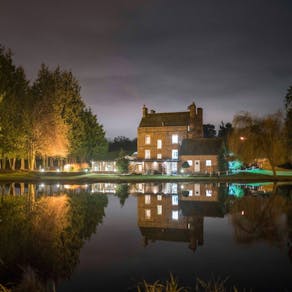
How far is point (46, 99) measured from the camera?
4806cm

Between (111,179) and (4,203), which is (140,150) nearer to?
(111,179)

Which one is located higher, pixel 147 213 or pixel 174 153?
pixel 174 153

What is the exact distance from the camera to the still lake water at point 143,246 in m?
7.77

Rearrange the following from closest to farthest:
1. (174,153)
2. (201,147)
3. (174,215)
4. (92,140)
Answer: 1. (174,215)
2. (201,147)
3. (174,153)
4. (92,140)

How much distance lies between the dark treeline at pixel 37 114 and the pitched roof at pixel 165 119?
11.8 m

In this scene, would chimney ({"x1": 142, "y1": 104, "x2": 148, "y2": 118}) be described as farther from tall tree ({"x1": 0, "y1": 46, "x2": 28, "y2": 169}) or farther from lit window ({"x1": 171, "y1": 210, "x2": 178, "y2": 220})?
lit window ({"x1": 171, "y1": 210, "x2": 178, "y2": 220})

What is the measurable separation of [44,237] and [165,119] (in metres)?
48.3

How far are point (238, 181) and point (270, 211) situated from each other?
24.0 meters

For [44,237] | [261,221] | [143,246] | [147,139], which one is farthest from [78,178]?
[143,246]

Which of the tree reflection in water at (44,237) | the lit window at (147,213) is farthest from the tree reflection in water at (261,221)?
the tree reflection in water at (44,237)

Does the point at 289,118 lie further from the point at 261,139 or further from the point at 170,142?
the point at 170,142

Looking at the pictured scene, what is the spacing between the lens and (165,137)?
187 feet

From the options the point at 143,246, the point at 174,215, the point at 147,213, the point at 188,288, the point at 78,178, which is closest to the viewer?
the point at 188,288

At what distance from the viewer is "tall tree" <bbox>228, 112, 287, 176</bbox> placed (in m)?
43.4
